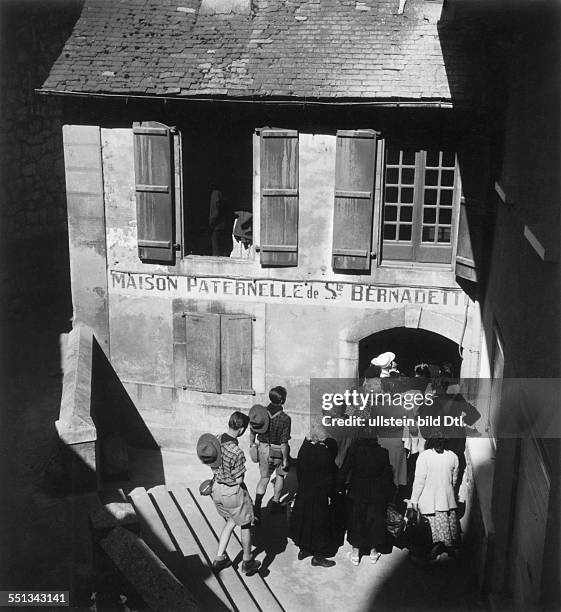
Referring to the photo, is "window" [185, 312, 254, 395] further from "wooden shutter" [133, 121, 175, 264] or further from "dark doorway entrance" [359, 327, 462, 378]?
"dark doorway entrance" [359, 327, 462, 378]

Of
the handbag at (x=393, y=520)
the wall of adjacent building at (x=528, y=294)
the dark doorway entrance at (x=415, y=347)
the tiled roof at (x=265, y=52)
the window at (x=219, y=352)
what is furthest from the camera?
the dark doorway entrance at (x=415, y=347)

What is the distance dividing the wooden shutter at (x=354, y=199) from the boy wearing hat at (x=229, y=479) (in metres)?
3.52

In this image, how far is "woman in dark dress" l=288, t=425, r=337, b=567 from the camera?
9.19 meters

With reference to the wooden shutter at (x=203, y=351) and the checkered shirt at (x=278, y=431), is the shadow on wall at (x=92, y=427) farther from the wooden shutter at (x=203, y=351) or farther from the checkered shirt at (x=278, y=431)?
the checkered shirt at (x=278, y=431)

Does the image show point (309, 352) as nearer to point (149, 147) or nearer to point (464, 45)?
point (149, 147)

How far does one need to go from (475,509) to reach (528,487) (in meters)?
2.81

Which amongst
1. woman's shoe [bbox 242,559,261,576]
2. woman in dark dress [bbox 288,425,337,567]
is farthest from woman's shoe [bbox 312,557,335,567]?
woman's shoe [bbox 242,559,261,576]

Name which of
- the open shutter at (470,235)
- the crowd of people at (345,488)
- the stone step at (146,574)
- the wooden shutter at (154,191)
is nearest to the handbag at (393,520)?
the crowd of people at (345,488)

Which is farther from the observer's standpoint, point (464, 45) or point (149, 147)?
point (149, 147)

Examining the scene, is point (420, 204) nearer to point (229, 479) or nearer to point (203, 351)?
point (203, 351)

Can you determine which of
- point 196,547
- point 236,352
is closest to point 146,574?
point 196,547

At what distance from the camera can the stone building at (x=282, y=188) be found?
1125 cm

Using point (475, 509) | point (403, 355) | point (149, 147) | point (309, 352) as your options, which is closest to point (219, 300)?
point (309, 352)

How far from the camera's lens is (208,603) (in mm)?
8930
